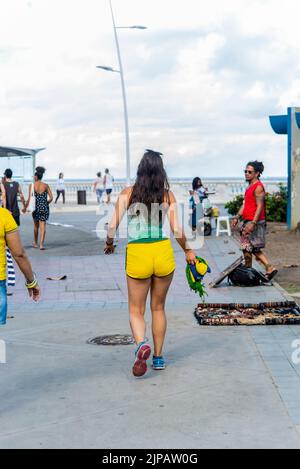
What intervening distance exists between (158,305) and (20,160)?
31.6 m

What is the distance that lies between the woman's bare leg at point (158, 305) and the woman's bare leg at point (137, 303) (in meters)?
0.08

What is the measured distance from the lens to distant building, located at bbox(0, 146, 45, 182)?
36188 millimetres

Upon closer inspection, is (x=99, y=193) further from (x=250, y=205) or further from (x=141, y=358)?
(x=141, y=358)

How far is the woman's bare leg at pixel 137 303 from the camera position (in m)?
7.07

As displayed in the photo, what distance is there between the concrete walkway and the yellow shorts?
0.84 m

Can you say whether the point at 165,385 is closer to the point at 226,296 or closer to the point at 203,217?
the point at 226,296

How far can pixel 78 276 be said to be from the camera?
45.5ft

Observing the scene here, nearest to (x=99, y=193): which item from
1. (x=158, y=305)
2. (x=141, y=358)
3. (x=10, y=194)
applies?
(x=10, y=194)

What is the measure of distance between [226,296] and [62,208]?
3044cm

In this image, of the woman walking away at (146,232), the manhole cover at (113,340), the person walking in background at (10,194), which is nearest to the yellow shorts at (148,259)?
the woman walking away at (146,232)

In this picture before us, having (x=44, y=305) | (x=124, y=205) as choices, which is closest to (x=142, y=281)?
(x=124, y=205)

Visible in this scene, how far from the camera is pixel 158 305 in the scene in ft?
23.7

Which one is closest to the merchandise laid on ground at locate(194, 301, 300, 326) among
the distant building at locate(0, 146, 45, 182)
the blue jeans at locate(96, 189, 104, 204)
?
the distant building at locate(0, 146, 45, 182)
